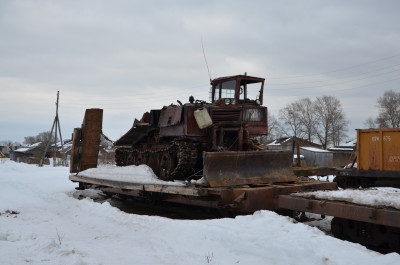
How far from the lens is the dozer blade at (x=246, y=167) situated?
7.83 m

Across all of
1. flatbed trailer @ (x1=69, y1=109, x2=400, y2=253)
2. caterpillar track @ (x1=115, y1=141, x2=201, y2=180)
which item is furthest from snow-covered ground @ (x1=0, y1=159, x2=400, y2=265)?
caterpillar track @ (x1=115, y1=141, x2=201, y2=180)

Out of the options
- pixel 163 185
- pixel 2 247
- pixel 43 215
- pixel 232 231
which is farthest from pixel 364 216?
pixel 43 215

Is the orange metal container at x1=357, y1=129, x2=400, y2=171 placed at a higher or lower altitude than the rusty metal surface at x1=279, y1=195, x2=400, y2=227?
higher

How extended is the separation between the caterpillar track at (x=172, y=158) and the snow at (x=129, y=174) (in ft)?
2.08

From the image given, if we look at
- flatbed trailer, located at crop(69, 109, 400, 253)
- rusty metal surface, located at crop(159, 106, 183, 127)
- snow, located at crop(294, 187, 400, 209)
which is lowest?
flatbed trailer, located at crop(69, 109, 400, 253)

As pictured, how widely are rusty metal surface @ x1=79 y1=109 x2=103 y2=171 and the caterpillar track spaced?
4.25 feet

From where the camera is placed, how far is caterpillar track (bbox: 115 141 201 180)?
371 inches

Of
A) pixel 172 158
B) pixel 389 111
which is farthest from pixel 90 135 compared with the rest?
pixel 389 111

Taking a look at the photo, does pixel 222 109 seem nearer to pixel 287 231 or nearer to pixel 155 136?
pixel 155 136

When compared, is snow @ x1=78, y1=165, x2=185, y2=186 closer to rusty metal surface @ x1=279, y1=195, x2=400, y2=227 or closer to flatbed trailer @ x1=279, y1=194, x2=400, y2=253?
rusty metal surface @ x1=279, y1=195, x2=400, y2=227

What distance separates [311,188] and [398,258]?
14.1 feet

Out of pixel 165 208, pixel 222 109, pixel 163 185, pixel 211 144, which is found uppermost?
pixel 222 109

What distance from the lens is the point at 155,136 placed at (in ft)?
39.5

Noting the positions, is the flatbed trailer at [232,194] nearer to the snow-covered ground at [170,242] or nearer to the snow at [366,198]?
the snow at [366,198]
